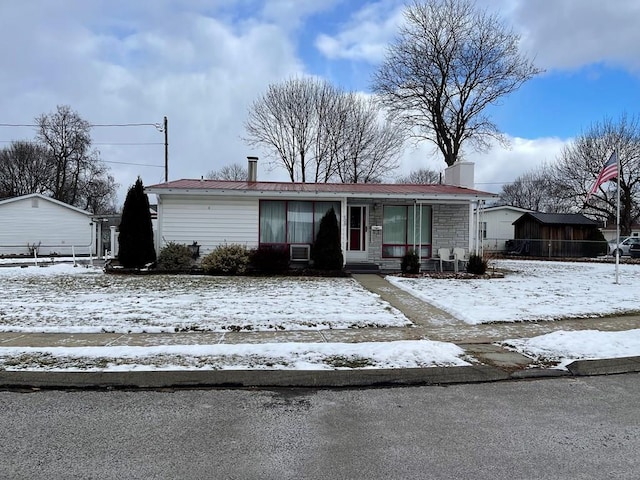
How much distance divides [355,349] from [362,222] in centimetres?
1137

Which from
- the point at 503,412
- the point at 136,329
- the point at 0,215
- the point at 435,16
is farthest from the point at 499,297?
the point at 0,215

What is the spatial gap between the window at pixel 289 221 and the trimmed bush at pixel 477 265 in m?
4.81

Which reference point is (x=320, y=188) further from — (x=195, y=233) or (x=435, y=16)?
(x=435, y=16)

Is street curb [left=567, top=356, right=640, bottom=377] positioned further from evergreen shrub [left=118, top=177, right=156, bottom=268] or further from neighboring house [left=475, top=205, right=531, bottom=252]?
neighboring house [left=475, top=205, right=531, bottom=252]

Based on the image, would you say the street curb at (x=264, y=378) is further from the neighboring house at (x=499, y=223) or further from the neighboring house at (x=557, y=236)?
the neighboring house at (x=499, y=223)

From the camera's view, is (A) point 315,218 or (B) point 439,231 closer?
(A) point 315,218

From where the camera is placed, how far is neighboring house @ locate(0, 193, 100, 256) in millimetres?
29297

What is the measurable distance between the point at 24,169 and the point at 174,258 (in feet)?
132

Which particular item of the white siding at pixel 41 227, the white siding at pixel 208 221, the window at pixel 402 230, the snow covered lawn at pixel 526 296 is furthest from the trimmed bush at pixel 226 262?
the white siding at pixel 41 227

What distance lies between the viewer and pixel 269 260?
1480cm

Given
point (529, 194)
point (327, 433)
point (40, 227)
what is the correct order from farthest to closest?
point (529, 194) → point (40, 227) → point (327, 433)

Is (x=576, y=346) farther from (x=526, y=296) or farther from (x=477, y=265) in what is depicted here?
(x=477, y=265)

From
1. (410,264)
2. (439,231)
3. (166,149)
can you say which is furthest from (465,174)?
(166,149)

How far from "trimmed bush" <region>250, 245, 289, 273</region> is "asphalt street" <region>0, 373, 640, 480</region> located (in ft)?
33.5
